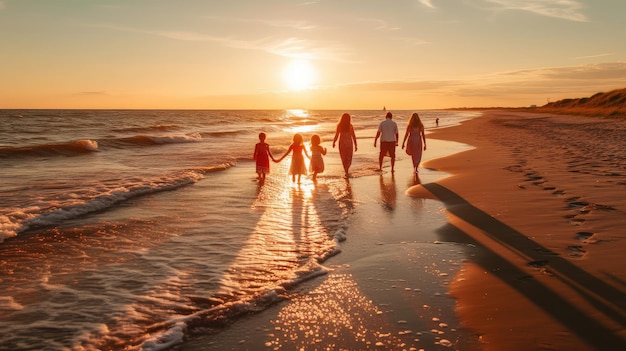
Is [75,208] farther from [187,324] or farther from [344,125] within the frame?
[344,125]

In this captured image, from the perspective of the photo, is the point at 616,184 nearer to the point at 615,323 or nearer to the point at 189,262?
the point at 615,323

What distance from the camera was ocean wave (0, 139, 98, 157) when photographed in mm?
24609

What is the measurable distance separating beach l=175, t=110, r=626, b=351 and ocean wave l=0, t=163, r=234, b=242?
18.8 ft

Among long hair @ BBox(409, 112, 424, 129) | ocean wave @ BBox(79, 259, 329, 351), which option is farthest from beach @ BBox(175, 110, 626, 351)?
long hair @ BBox(409, 112, 424, 129)

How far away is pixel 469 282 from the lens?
5.05 meters

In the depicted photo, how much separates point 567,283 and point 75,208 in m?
9.18

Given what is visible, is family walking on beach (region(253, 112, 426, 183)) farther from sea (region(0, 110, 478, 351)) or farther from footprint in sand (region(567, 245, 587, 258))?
footprint in sand (region(567, 245, 587, 258))

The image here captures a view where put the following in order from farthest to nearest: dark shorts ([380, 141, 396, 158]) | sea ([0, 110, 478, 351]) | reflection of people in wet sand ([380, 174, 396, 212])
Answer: dark shorts ([380, 141, 396, 158]) → reflection of people in wet sand ([380, 174, 396, 212]) → sea ([0, 110, 478, 351])

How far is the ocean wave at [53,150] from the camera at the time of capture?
2461 cm

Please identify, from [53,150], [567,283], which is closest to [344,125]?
[567,283]

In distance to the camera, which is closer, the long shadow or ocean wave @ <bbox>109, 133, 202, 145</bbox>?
the long shadow

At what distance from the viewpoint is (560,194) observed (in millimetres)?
9117

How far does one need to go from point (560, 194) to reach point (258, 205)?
248 inches

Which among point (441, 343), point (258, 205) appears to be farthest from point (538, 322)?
point (258, 205)
